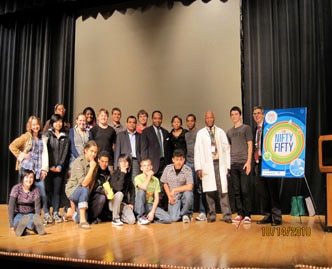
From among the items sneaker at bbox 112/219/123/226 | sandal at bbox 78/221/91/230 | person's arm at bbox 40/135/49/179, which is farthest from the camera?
person's arm at bbox 40/135/49/179

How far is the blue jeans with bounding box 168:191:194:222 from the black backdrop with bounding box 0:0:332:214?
1.42 metres

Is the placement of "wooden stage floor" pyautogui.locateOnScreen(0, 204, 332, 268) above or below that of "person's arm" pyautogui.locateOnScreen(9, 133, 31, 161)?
below

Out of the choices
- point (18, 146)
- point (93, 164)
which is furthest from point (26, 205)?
point (18, 146)

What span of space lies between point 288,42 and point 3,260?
4.23 metres

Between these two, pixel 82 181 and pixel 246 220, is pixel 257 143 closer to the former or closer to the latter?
pixel 246 220

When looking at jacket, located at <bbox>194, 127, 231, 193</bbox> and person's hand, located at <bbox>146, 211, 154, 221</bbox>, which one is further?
jacket, located at <bbox>194, 127, 231, 193</bbox>

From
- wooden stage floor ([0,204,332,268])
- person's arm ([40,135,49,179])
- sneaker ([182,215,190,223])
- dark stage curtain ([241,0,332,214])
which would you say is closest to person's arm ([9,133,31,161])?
person's arm ([40,135,49,179])

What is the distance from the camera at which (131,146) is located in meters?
4.42

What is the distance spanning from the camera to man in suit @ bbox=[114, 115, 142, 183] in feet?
14.3

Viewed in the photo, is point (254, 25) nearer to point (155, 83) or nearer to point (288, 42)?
point (288, 42)

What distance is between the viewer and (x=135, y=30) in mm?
5980

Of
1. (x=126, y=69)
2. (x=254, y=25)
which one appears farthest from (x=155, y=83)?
(x=254, y=25)

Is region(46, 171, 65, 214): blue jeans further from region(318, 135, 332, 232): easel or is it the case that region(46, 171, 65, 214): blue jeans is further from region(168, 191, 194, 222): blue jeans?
region(318, 135, 332, 232): easel

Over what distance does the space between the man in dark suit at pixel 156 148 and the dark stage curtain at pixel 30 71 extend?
7.27 feet
